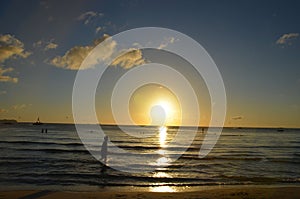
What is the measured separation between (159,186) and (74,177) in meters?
6.16

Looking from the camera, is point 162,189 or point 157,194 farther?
point 162,189

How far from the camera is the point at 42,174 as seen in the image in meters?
21.7

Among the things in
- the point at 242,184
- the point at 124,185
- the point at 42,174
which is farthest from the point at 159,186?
the point at 42,174

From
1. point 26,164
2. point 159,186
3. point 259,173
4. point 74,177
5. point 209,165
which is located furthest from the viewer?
point 209,165

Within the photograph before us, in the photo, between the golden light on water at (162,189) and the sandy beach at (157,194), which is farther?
the golden light on water at (162,189)

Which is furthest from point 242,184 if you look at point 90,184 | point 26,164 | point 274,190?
point 26,164

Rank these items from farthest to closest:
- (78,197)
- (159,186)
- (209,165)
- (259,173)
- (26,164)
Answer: (209,165), (26,164), (259,173), (159,186), (78,197)

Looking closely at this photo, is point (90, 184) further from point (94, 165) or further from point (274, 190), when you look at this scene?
point (274, 190)

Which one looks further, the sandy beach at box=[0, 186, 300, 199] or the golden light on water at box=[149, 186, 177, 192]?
the golden light on water at box=[149, 186, 177, 192]

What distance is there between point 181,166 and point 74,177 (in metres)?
10.6

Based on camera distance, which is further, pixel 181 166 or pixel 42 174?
pixel 181 166

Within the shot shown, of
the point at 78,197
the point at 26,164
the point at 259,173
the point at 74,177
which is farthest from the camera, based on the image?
the point at 26,164

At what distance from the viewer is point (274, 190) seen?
17297 millimetres

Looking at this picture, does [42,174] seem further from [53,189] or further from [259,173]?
[259,173]
